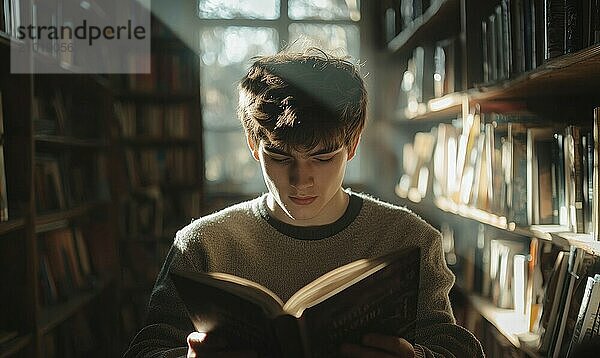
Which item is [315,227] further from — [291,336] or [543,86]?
[543,86]

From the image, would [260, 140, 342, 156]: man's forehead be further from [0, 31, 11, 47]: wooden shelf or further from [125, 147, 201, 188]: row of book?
[125, 147, 201, 188]: row of book

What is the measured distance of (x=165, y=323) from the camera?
1252mm

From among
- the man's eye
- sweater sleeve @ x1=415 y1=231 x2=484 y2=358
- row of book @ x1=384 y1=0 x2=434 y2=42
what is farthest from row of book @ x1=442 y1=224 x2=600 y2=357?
row of book @ x1=384 y1=0 x2=434 y2=42

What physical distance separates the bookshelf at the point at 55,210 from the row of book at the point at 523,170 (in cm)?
136

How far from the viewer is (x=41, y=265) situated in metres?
2.54

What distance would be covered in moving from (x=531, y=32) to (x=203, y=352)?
3.69 ft

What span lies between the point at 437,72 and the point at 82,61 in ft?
5.08

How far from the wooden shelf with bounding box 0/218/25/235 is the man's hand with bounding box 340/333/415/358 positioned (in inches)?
52.6

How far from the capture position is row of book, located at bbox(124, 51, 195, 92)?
12.3ft

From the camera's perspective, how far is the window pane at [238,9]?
382cm

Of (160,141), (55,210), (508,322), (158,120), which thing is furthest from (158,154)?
(508,322)

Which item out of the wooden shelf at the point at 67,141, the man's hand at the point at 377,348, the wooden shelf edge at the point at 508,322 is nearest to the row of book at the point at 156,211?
the wooden shelf at the point at 67,141

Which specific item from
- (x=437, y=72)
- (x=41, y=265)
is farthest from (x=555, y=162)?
(x=41, y=265)

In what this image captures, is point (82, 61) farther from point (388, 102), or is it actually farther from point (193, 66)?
point (388, 102)
